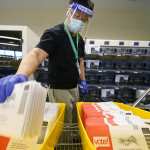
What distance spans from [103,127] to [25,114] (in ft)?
0.84

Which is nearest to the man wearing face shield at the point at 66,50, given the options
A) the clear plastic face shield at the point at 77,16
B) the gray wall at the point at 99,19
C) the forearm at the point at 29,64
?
the clear plastic face shield at the point at 77,16

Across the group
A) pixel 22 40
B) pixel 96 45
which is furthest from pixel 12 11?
pixel 96 45

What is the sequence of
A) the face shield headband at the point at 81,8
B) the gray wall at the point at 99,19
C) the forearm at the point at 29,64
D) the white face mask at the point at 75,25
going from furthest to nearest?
the gray wall at the point at 99,19
the white face mask at the point at 75,25
the face shield headband at the point at 81,8
the forearm at the point at 29,64

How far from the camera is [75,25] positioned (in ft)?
5.70

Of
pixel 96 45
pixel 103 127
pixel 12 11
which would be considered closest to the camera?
pixel 103 127

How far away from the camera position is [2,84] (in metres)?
0.74

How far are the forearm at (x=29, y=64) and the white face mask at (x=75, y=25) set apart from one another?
19.1 inches

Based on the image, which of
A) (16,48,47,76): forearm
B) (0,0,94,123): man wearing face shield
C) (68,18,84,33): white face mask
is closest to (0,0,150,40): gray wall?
(0,0,94,123): man wearing face shield

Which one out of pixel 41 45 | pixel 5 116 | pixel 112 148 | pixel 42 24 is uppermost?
pixel 42 24

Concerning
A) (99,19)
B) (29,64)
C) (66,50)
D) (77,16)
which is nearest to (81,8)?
(77,16)

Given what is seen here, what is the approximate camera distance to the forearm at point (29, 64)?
41.9 inches

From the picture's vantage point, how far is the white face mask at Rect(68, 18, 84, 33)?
1.69 metres

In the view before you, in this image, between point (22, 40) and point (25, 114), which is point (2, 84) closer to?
point (25, 114)

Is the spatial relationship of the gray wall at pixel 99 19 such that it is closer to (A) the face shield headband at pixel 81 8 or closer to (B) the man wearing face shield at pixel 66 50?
(B) the man wearing face shield at pixel 66 50
